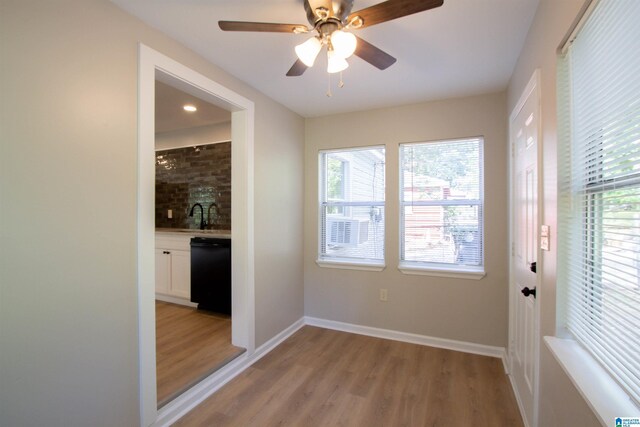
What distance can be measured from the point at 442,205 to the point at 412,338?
1.42 metres

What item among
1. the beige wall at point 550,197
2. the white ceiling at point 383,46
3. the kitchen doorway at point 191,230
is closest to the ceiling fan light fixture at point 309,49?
the white ceiling at point 383,46

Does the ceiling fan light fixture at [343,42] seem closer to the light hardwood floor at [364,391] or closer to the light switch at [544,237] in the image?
the light switch at [544,237]

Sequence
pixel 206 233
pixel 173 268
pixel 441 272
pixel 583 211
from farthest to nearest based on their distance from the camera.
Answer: pixel 173 268, pixel 206 233, pixel 441 272, pixel 583 211

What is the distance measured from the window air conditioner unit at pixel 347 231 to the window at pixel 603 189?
6.92 feet

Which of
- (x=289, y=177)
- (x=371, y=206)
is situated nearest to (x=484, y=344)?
(x=371, y=206)

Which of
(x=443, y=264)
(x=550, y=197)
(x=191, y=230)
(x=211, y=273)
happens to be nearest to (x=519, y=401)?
(x=443, y=264)

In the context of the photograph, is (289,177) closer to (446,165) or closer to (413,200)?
(413,200)

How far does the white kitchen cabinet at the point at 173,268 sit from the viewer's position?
148 inches

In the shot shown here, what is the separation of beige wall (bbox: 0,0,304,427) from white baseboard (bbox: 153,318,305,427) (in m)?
0.29

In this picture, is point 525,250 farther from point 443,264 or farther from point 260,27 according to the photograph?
point 260,27

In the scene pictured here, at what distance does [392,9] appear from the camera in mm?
1247

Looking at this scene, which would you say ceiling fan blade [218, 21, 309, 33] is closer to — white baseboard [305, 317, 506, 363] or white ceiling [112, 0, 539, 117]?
white ceiling [112, 0, 539, 117]

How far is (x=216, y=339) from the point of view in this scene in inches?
111

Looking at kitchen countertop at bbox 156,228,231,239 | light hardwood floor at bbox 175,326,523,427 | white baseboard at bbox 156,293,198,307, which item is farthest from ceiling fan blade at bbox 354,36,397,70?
white baseboard at bbox 156,293,198,307
